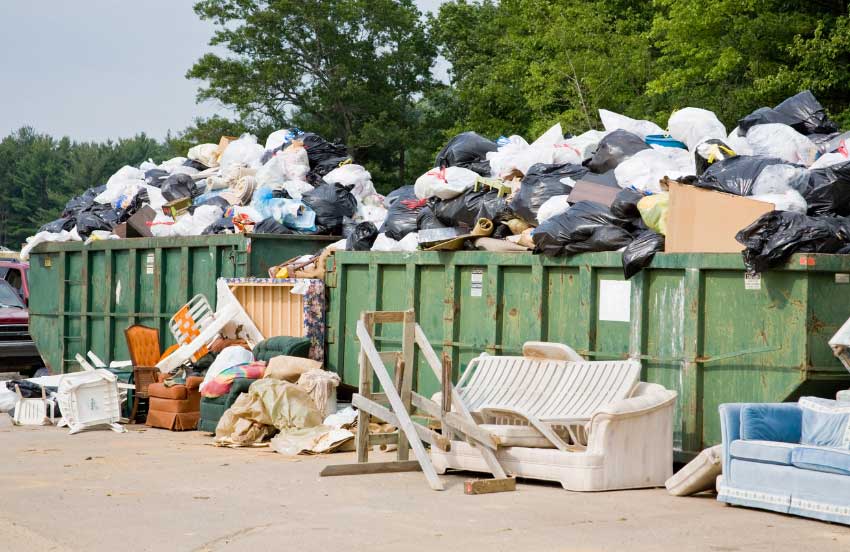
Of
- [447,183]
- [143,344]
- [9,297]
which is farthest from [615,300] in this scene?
[9,297]

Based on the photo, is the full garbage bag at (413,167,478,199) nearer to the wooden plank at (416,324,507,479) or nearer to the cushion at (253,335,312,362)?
the cushion at (253,335,312,362)

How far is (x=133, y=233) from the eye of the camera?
12531 mm

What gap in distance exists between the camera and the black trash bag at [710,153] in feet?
26.7

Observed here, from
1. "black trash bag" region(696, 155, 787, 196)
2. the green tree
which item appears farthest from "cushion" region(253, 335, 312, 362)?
the green tree

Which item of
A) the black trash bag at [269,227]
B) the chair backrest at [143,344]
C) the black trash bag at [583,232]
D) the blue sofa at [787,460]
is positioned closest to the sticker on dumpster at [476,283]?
the black trash bag at [583,232]

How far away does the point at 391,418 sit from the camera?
7.32m

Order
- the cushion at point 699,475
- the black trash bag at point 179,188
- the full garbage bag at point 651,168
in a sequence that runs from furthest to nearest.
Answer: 1. the black trash bag at point 179,188
2. the full garbage bag at point 651,168
3. the cushion at point 699,475

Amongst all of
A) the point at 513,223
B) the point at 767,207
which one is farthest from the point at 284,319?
the point at 767,207

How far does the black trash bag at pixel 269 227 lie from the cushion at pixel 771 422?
583 centimetres

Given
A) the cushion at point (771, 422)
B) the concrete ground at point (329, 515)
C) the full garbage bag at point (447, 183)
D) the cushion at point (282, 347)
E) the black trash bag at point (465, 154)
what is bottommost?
the concrete ground at point (329, 515)

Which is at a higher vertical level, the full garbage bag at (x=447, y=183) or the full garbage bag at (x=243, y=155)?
the full garbage bag at (x=243, y=155)

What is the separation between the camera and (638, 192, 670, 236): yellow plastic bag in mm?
7758

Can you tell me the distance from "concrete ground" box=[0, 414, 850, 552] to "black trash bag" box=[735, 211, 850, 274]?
146 centimetres

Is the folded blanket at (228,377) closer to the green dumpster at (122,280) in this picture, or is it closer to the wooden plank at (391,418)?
the green dumpster at (122,280)
